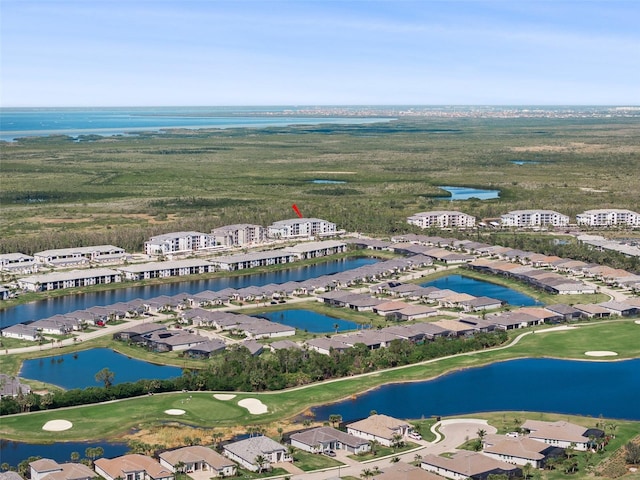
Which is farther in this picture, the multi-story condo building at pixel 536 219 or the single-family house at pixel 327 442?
the multi-story condo building at pixel 536 219

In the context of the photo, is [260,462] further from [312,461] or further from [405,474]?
[405,474]

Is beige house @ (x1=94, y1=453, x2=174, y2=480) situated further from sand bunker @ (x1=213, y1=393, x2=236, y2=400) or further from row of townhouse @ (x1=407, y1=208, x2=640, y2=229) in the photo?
row of townhouse @ (x1=407, y1=208, x2=640, y2=229)

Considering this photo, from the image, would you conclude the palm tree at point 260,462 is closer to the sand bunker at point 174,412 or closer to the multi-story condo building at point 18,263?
the sand bunker at point 174,412

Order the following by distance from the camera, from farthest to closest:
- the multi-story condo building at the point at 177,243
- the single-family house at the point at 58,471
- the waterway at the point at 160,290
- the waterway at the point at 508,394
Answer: the multi-story condo building at the point at 177,243, the waterway at the point at 160,290, the waterway at the point at 508,394, the single-family house at the point at 58,471

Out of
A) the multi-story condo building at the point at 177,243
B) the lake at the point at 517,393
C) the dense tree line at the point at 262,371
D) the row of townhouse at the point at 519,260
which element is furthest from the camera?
the multi-story condo building at the point at 177,243

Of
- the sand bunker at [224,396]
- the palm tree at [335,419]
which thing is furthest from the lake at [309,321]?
the palm tree at [335,419]

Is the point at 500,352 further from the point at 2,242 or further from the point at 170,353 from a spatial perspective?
the point at 2,242

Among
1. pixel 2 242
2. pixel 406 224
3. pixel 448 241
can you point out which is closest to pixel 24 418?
pixel 2 242

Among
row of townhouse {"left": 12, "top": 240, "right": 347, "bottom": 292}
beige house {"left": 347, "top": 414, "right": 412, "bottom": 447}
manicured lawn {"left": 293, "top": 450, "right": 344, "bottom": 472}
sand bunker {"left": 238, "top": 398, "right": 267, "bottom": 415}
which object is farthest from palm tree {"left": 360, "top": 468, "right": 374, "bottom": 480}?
row of townhouse {"left": 12, "top": 240, "right": 347, "bottom": 292}
